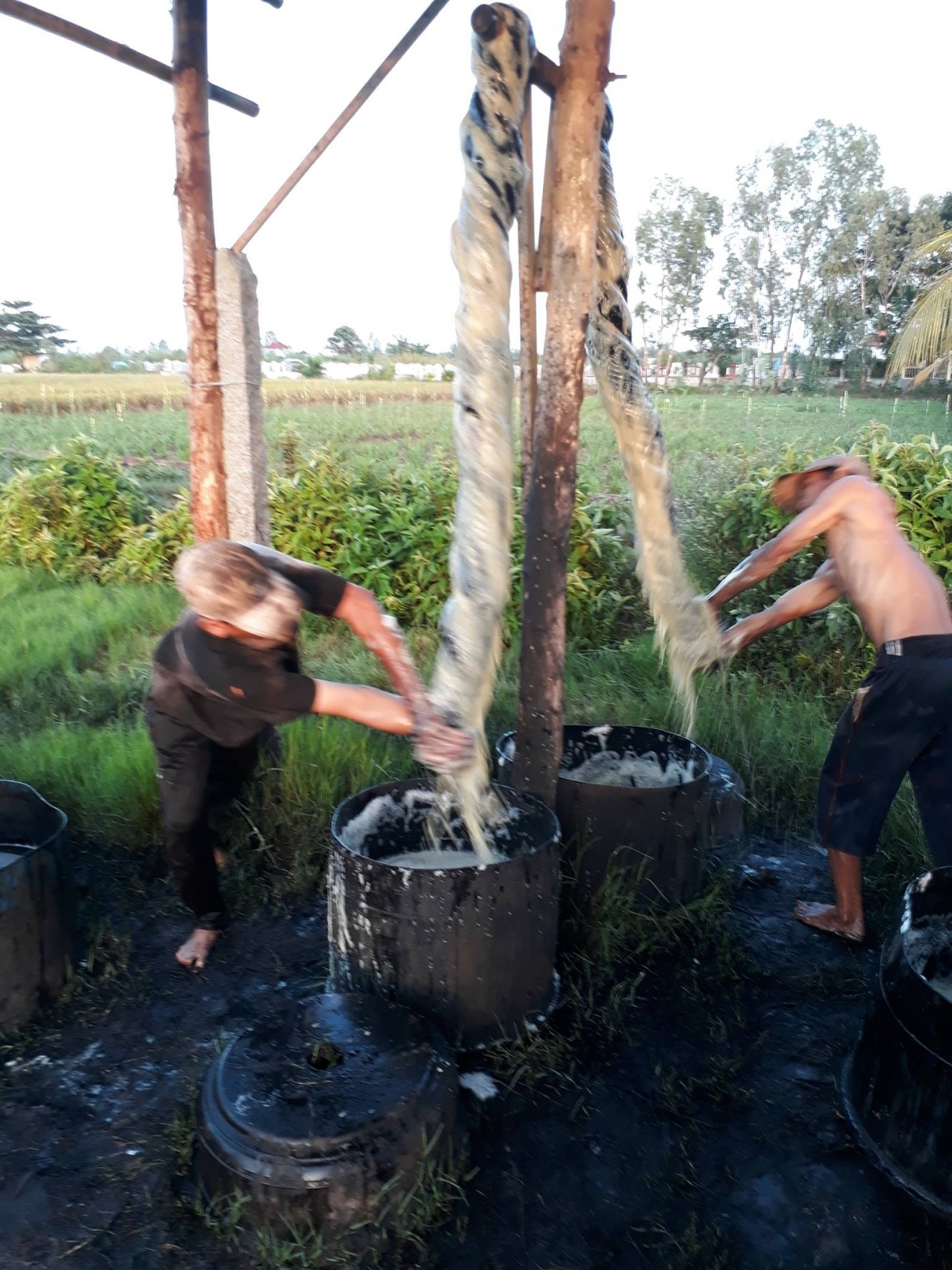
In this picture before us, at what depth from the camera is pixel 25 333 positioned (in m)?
26.0

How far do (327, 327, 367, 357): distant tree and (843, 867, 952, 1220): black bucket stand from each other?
33.9 m

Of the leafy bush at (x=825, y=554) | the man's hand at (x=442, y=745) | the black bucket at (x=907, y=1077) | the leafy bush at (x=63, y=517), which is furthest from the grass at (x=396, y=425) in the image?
the black bucket at (x=907, y=1077)

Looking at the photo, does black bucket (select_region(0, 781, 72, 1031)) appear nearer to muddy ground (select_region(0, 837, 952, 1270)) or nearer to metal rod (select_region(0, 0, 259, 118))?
muddy ground (select_region(0, 837, 952, 1270))

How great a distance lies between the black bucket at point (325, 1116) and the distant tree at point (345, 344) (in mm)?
33806

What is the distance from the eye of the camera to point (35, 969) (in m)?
2.73

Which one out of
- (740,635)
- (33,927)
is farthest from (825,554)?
(33,927)

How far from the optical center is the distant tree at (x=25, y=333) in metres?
24.5

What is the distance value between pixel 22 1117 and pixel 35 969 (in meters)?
0.44

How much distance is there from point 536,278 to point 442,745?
1.60 meters

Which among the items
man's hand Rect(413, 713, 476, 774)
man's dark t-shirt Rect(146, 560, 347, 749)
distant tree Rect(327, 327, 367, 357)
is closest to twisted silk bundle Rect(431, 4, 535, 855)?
man's hand Rect(413, 713, 476, 774)

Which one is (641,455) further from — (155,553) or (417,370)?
(417,370)

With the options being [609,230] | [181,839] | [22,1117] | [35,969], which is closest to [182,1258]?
[22,1117]

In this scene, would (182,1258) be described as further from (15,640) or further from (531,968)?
(15,640)

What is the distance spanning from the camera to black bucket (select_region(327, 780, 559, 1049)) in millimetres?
2385
